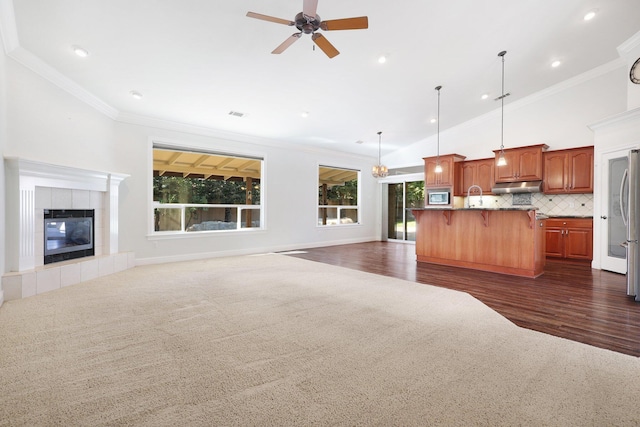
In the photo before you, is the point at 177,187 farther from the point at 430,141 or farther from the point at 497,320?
the point at 430,141

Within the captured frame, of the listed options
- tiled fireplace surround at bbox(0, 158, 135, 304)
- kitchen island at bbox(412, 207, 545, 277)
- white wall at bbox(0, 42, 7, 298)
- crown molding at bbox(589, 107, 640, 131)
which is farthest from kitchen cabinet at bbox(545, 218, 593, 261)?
white wall at bbox(0, 42, 7, 298)

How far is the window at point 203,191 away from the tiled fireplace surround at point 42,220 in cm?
87

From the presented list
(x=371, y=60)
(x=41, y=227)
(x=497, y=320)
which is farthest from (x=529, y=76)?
(x=41, y=227)

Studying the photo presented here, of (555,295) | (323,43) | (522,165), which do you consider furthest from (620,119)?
(323,43)

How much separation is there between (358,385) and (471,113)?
285 inches

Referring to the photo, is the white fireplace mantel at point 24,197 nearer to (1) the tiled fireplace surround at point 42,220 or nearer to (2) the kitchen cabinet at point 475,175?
(1) the tiled fireplace surround at point 42,220

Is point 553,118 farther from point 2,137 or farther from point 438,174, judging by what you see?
point 2,137

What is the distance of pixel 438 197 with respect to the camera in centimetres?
778

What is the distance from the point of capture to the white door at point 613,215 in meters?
4.63

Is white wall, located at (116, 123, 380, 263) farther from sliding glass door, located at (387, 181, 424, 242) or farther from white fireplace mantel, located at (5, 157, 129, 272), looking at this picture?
white fireplace mantel, located at (5, 157, 129, 272)

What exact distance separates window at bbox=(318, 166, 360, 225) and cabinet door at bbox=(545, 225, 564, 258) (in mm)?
4795

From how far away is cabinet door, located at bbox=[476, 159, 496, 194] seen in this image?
7.09 m

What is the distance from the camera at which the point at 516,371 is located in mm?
1792

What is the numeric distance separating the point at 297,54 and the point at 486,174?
577 centimetres
